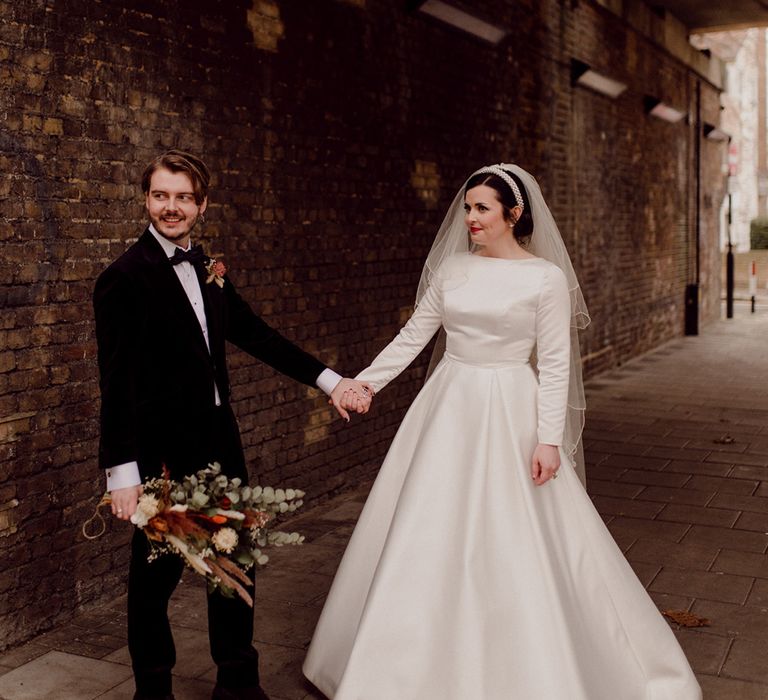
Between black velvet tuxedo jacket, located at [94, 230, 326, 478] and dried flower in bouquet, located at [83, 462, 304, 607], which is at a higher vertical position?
black velvet tuxedo jacket, located at [94, 230, 326, 478]

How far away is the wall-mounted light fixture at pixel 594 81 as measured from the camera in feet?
37.3

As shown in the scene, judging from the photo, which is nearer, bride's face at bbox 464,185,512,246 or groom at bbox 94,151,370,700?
groom at bbox 94,151,370,700

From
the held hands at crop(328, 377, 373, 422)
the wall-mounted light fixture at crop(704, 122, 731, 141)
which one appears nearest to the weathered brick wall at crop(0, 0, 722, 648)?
the held hands at crop(328, 377, 373, 422)

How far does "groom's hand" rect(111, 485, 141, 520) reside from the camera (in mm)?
3250

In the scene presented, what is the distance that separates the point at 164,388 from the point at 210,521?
49 cm

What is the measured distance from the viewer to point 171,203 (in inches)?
131

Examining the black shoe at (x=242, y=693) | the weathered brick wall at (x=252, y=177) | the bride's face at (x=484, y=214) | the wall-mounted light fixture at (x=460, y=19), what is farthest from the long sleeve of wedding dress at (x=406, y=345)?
the wall-mounted light fixture at (x=460, y=19)

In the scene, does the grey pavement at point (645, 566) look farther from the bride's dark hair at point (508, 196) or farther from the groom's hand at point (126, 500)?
the bride's dark hair at point (508, 196)

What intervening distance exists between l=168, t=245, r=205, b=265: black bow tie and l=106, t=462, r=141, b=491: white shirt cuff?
65 centimetres

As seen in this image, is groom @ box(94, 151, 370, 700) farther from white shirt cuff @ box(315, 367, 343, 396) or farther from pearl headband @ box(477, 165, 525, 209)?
pearl headband @ box(477, 165, 525, 209)

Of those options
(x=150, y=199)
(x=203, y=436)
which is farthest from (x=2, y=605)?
(x=150, y=199)

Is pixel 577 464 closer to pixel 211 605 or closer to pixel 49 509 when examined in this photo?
pixel 211 605

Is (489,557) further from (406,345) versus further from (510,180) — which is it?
(510,180)

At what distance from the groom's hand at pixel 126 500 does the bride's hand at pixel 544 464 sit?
51.4 inches
